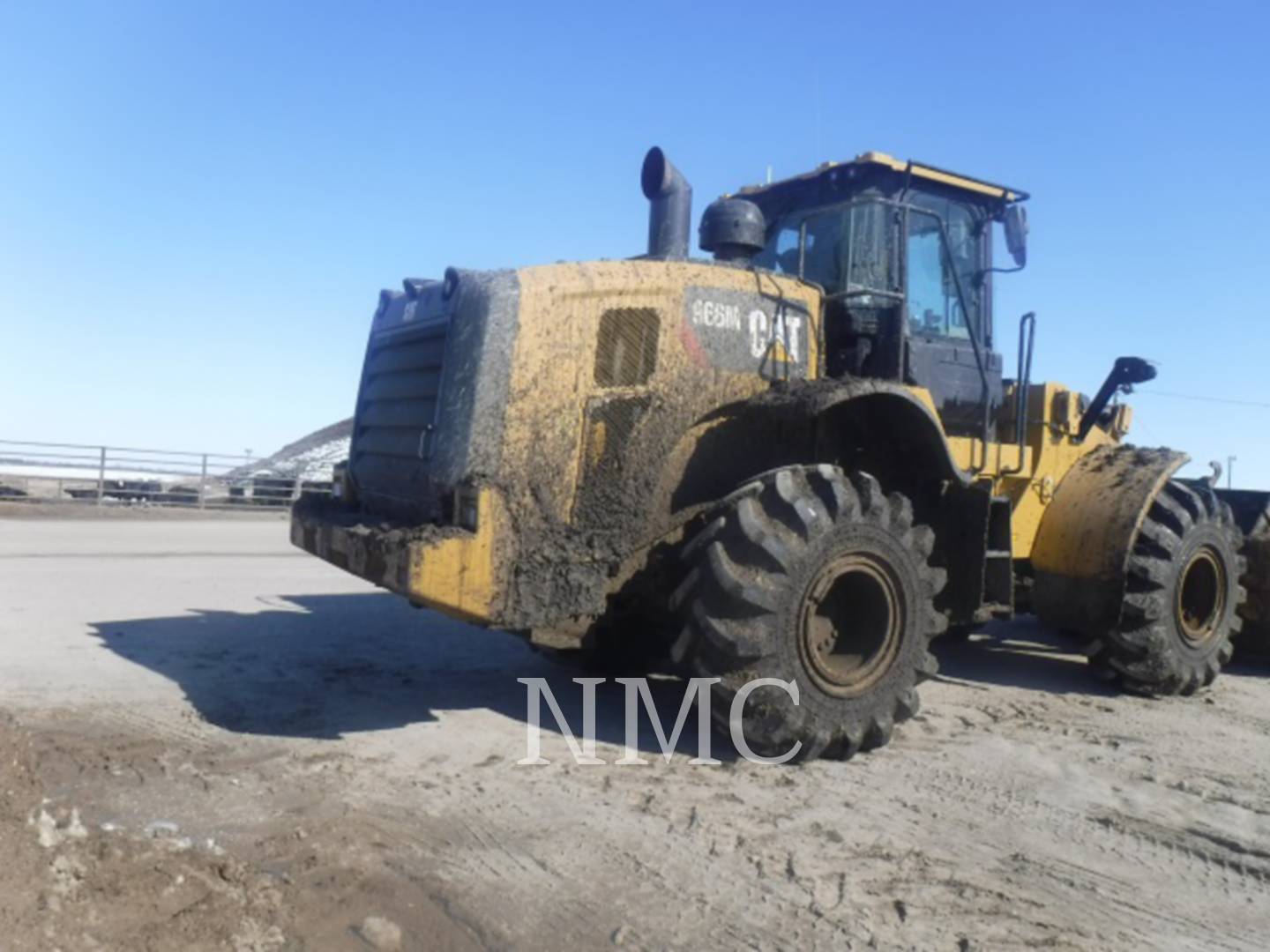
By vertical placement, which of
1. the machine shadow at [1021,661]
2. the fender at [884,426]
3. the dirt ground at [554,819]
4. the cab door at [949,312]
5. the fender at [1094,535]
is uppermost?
the cab door at [949,312]

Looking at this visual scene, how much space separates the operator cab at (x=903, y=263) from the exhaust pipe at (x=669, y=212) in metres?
0.69

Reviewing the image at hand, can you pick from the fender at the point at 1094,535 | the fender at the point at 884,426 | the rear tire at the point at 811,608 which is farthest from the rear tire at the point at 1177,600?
the rear tire at the point at 811,608

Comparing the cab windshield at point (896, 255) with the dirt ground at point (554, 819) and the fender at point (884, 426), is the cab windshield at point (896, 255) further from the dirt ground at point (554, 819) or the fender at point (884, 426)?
the dirt ground at point (554, 819)

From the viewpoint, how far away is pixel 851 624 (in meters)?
5.85

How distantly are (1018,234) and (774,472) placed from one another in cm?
310

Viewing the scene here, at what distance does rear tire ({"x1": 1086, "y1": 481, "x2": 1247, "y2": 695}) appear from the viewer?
6.97 meters

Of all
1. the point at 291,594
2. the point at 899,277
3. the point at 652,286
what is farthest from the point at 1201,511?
the point at 291,594

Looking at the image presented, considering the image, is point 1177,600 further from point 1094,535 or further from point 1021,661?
point 1021,661

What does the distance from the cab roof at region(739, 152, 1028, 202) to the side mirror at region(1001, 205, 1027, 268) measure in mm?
140

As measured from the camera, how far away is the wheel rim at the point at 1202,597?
7379 mm

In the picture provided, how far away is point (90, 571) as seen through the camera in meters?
11.7

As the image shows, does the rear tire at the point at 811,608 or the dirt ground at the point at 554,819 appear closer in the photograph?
the dirt ground at the point at 554,819

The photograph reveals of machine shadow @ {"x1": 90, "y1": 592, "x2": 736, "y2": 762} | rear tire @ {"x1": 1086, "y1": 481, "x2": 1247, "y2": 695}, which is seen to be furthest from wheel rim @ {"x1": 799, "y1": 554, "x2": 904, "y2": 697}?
rear tire @ {"x1": 1086, "y1": 481, "x2": 1247, "y2": 695}

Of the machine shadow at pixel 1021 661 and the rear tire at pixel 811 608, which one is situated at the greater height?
the rear tire at pixel 811 608
